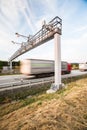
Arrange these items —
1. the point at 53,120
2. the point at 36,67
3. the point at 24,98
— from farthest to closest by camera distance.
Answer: the point at 36,67, the point at 24,98, the point at 53,120

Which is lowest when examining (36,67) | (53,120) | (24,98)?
(24,98)

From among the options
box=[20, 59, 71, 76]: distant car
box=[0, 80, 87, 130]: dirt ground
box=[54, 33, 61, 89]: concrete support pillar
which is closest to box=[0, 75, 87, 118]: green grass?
box=[54, 33, 61, 89]: concrete support pillar

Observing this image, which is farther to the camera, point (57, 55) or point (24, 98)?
point (57, 55)

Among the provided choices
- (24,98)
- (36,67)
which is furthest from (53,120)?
(36,67)

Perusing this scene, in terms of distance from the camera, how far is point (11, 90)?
1072 cm

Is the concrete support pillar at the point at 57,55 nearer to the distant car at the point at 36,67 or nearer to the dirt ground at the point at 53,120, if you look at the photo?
the dirt ground at the point at 53,120

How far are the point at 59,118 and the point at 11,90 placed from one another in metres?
5.78

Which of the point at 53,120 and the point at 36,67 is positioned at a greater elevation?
the point at 36,67

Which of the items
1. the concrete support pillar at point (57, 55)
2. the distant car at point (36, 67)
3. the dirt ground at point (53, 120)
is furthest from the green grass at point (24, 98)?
the distant car at point (36, 67)

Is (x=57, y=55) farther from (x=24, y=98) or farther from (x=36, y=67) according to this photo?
(x=36, y=67)

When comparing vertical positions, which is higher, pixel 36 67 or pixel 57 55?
pixel 57 55

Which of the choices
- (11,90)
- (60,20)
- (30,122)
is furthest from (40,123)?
(60,20)

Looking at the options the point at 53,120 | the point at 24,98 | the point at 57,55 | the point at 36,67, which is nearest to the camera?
the point at 53,120

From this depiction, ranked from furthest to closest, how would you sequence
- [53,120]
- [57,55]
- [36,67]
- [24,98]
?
[36,67], [57,55], [24,98], [53,120]
